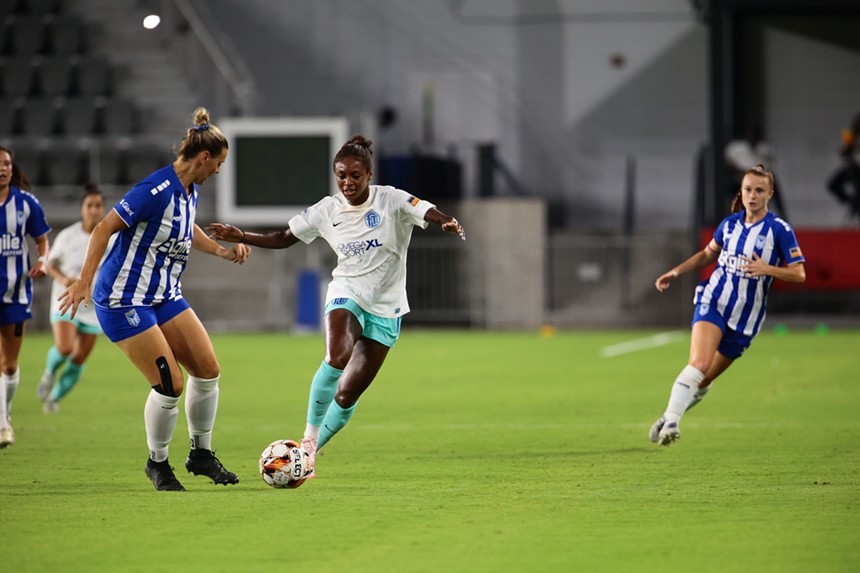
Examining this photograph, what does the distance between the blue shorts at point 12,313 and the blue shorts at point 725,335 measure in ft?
16.2

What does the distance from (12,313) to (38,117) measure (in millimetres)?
18192

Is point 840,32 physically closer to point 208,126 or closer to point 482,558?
point 208,126

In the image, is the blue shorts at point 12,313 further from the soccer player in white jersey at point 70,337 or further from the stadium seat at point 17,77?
the stadium seat at point 17,77

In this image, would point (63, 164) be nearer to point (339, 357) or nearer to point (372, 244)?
point (372, 244)

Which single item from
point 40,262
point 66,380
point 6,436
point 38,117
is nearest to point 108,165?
point 38,117

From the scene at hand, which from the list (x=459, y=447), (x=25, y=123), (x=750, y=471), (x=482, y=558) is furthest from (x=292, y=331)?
(x=482, y=558)

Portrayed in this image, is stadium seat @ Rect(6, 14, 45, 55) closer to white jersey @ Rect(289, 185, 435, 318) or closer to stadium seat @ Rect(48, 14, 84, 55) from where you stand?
stadium seat @ Rect(48, 14, 84, 55)

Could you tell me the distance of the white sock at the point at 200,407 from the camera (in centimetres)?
795

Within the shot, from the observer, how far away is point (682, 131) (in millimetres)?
28906

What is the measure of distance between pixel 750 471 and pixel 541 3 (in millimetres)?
21840

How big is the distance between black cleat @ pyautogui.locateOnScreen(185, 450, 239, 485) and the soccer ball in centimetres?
36

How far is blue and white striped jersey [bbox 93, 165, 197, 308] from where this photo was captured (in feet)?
25.0

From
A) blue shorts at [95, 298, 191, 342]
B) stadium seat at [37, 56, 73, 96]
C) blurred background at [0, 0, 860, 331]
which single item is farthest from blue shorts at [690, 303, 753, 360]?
stadium seat at [37, 56, 73, 96]

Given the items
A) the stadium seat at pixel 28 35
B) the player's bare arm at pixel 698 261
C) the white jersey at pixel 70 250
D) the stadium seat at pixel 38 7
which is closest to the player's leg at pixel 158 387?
the player's bare arm at pixel 698 261
